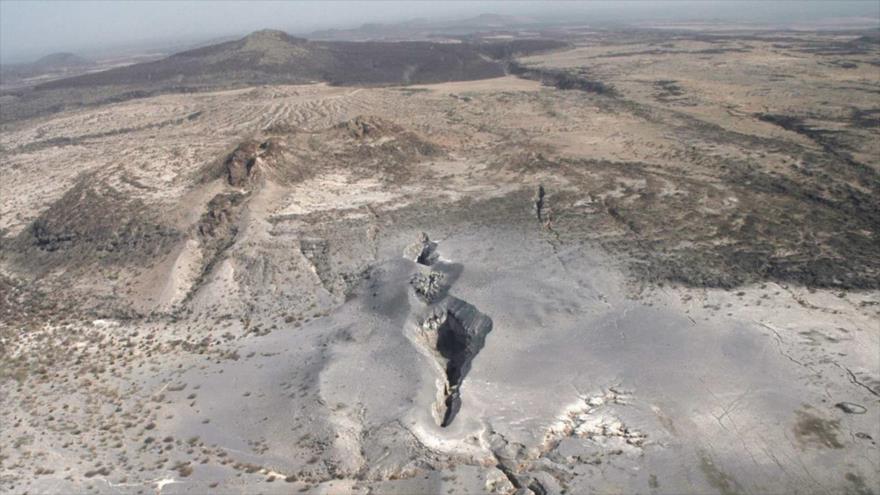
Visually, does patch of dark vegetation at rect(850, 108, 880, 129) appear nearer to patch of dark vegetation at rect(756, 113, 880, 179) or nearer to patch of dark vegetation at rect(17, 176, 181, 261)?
patch of dark vegetation at rect(756, 113, 880, 179)

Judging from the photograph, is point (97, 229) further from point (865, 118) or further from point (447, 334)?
point (865, 118)

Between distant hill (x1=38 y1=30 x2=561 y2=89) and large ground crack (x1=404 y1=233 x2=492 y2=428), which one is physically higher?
distant hill (x1=38 y1=30 x2=561 y2=89)

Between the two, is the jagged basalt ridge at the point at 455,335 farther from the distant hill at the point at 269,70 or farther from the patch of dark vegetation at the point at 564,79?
the distant hill at the point at 269,70

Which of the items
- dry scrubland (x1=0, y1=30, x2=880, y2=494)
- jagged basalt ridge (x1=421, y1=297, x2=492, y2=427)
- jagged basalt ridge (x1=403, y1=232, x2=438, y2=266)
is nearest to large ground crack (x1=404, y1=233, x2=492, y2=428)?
jagged basalt ridge (x1=421, y1=297, x2=492, y2=427)

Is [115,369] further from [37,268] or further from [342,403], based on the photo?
[37,268]

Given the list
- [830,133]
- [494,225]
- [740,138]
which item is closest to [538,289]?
[494,225]

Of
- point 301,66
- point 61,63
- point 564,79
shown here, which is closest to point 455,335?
point 564,79
